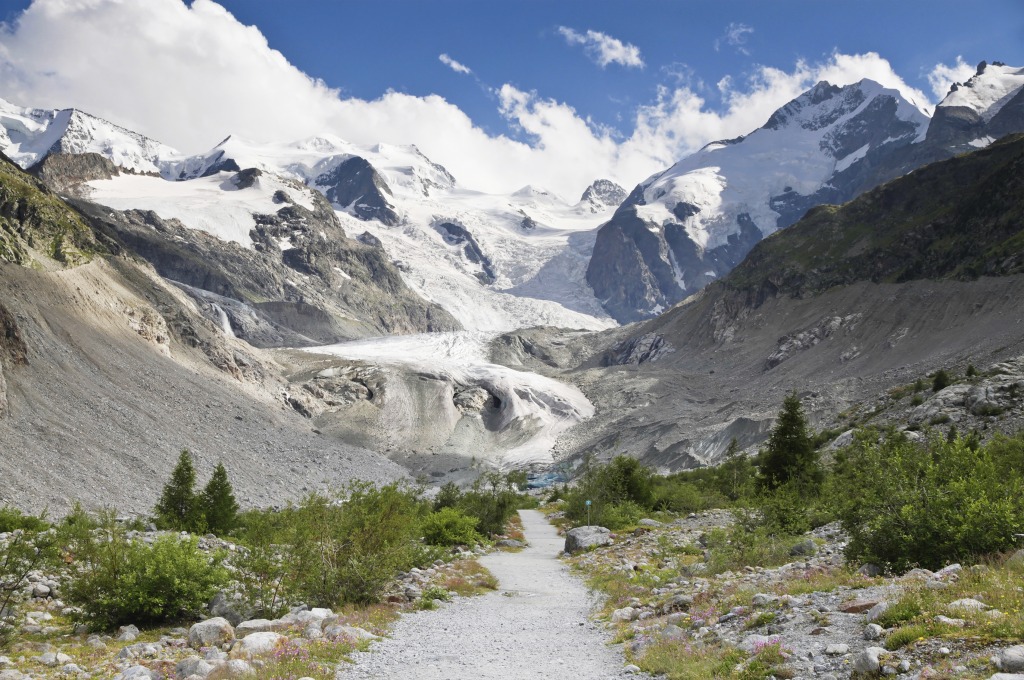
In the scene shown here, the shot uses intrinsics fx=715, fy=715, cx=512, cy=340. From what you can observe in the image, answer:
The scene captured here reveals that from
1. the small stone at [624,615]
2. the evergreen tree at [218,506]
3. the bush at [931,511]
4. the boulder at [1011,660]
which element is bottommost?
the small stone at [624,615]

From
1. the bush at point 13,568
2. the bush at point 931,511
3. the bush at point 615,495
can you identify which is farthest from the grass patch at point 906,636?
the bush at point 615,495

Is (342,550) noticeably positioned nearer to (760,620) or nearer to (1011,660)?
(760,620)

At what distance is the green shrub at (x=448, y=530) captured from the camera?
33.4 meters

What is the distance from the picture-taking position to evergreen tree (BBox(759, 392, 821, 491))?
134 ft

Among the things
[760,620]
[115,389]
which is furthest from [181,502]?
[115,389]

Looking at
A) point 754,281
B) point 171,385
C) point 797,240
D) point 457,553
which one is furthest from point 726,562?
point 797,240

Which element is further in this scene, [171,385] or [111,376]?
[171,385]

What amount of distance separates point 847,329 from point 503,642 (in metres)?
126

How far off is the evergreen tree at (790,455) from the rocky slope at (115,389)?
26.5 m

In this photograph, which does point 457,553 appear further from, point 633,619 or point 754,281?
point 754,281

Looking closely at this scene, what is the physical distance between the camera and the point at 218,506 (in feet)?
121

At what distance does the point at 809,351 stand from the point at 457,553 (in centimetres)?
11044

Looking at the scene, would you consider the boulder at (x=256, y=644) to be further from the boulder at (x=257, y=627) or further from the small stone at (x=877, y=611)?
the small stone at (x=877, y=611)

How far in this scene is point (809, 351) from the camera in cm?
12731
